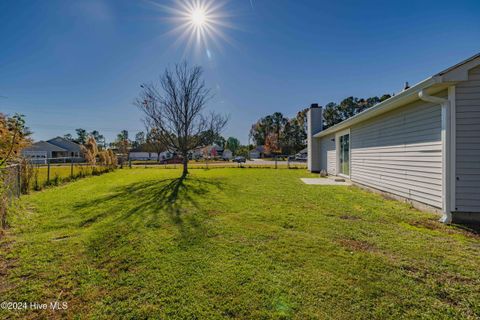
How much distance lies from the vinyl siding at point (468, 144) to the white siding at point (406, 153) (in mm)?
308

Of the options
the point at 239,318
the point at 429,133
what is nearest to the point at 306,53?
the point at 429,133

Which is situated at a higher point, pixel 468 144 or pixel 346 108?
pixel 346 108

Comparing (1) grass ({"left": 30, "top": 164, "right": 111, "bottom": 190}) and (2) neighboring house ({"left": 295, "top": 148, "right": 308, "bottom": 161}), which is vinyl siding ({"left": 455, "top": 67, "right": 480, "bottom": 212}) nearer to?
(1) grass ({"left": 30, "top": 164, "right": 111, "bottom": 190})

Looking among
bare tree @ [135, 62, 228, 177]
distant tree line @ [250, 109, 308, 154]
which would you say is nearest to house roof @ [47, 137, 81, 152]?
bare tree @ [135, 62, 228, 177]

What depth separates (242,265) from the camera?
7.66 ft

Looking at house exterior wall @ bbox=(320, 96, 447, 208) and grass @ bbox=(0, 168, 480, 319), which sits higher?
house exterior wall @ bbox=(320, 96, 447, 208)

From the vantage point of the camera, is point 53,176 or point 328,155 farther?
point 328,155

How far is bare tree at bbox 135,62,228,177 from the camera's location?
42.6ft

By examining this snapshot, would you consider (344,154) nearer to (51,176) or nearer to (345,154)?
(345,154)

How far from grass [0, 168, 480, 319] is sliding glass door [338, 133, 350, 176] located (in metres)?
5.35

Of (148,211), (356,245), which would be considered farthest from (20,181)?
(356,245)

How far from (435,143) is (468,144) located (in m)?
0.50

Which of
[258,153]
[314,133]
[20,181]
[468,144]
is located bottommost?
[20,181]

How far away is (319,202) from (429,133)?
9.47 feet
